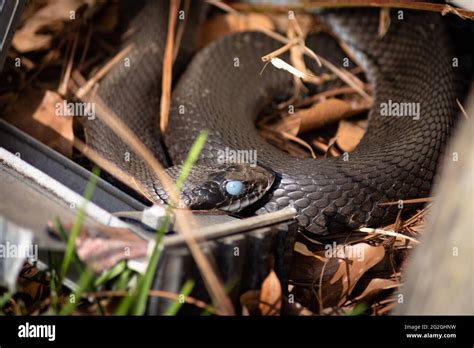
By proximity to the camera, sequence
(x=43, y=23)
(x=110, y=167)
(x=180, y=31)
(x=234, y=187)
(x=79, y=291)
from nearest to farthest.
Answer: (x=79, y=291), (x=234, y=187), (x=110, y=167), (x=43, y=23), (x=180, y=31)

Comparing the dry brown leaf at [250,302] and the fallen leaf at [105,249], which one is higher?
the fallen leaf at [105,249]

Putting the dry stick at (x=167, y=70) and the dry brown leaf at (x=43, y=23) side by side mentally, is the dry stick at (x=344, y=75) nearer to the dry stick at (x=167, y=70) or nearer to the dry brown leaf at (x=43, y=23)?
the dry stick at (x=167, y=70)

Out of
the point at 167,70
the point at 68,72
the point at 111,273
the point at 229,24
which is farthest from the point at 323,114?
the point at 111,273

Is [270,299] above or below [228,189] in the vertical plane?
below

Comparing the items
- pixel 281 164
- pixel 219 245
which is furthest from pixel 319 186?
pixel 219 245

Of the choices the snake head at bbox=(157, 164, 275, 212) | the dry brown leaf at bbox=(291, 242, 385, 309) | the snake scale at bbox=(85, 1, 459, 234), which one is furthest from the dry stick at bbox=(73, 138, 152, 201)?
the dry brown leaf at bbox=(291, 242, 385, 309)

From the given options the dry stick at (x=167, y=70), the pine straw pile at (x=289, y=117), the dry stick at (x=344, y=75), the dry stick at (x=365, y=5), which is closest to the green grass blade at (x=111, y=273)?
the pine straw pile at (x=289, y=117)

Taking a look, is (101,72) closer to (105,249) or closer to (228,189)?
(228,189)
